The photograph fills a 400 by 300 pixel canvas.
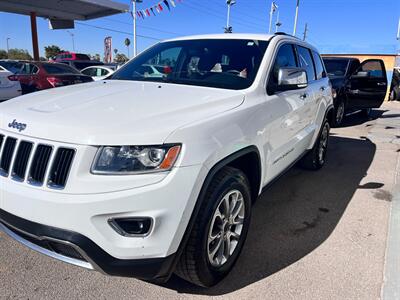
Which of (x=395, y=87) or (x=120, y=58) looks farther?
(x=120, y=58)

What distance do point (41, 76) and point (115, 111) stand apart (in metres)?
9.72

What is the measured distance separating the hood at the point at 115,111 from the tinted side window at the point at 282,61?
0.53 meters

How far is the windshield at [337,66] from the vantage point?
9758mm

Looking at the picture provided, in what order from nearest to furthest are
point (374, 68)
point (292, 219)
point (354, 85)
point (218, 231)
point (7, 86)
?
→ point (218, 231)
point (292, 219)
point (7, 86)
point (354, 85)
point (374, 68)

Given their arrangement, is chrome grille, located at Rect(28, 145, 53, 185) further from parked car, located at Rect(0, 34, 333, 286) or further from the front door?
the front door

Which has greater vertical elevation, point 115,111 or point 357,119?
point 115,111

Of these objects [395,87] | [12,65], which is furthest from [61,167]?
[395,87]

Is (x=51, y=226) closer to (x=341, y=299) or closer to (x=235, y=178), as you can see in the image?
(x=235, y=178)

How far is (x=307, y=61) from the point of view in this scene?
15.5ft

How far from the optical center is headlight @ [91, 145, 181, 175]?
1.96 m

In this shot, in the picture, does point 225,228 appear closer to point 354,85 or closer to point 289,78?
point 289,78

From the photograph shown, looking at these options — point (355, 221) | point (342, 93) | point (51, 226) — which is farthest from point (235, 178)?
point (342, 93)

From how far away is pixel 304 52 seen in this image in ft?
15.3

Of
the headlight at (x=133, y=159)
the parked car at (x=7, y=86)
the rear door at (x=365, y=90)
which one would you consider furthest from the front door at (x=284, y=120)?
the parked car at (x=7, y=86)
